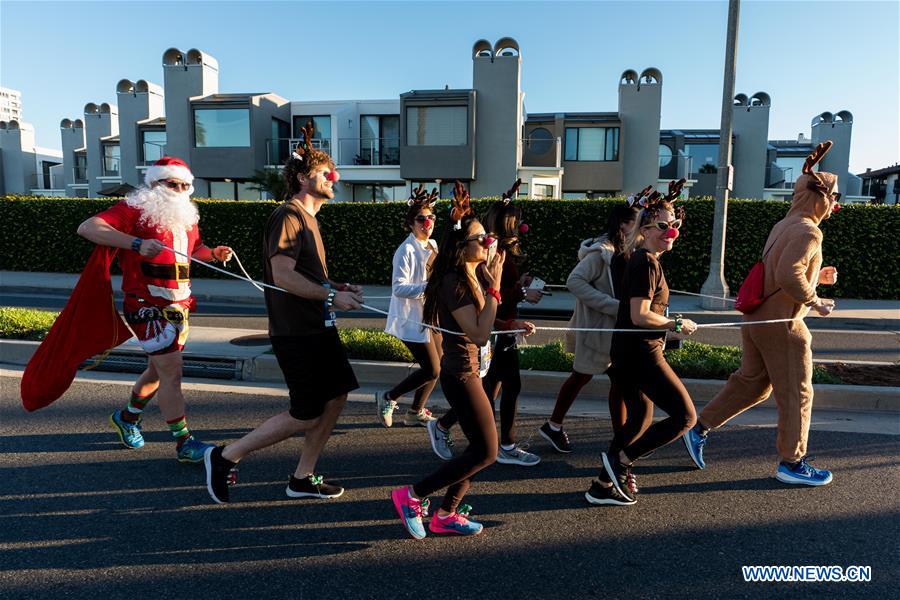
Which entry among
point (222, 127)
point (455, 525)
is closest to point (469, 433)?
point (455, 525)

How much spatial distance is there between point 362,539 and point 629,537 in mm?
1460

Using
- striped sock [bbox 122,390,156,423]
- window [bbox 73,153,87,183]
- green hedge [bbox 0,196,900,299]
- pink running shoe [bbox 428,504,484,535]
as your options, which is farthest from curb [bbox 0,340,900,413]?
window [bbox 73,153,87,183]

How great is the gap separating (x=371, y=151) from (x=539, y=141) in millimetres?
8518

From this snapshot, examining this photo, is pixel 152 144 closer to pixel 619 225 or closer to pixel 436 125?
pixel 436 125

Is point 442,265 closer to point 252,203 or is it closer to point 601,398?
point 601,398

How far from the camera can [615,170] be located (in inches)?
1246

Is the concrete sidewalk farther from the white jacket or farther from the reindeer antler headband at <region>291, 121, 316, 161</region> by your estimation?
the reindeer antler headband at <region>291, 121, 316, 161</region>

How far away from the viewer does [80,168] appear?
42406 millimetres

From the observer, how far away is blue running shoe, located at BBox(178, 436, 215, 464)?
166 inches

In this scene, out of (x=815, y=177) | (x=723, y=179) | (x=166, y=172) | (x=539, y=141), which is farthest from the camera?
(x=539, y=141)

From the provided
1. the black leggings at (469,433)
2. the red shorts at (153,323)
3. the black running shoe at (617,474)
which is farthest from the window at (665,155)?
the black leggings at (469,433)

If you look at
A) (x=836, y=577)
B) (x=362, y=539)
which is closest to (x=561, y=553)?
(x=362, y=539)

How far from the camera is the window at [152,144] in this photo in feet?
108

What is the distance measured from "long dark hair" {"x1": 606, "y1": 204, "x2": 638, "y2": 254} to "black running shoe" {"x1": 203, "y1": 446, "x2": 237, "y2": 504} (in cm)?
299
